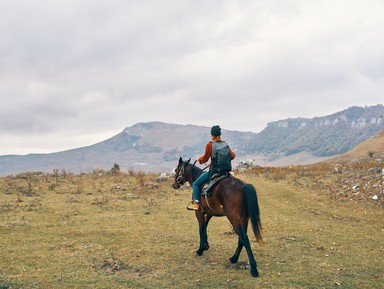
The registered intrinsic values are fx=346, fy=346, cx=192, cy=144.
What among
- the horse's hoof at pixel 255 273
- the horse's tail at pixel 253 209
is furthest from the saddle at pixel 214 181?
the horse's hoof at pixel 255 273

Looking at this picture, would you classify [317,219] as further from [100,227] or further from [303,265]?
[100,227]

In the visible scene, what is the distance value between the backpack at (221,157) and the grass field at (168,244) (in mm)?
2775

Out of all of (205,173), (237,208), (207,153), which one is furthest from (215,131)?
(237,208)

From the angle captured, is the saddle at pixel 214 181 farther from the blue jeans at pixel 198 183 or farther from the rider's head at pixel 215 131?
the rider's head at pixel 215 131

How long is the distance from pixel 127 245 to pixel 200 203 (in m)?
3.40

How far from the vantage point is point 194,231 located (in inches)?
583

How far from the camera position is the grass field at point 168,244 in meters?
8.95

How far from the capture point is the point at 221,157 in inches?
407

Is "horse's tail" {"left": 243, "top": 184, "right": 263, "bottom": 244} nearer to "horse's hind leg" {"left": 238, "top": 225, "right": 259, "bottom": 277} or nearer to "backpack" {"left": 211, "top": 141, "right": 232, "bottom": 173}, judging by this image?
"horse's hind leg" {"left": 238, "top": 225, "right": 259, "bottom": 277}

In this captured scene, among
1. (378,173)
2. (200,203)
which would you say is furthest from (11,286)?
(378,173)

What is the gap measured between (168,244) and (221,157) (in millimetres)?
4234

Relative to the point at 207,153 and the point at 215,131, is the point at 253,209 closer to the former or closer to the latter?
the point at 207,153

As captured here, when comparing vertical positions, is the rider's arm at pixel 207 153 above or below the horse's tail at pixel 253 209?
above

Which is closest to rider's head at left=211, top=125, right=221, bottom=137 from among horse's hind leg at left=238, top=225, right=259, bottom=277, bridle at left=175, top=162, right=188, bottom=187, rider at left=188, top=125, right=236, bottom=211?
rider at left=188, top=125, right=236, bottom=211
